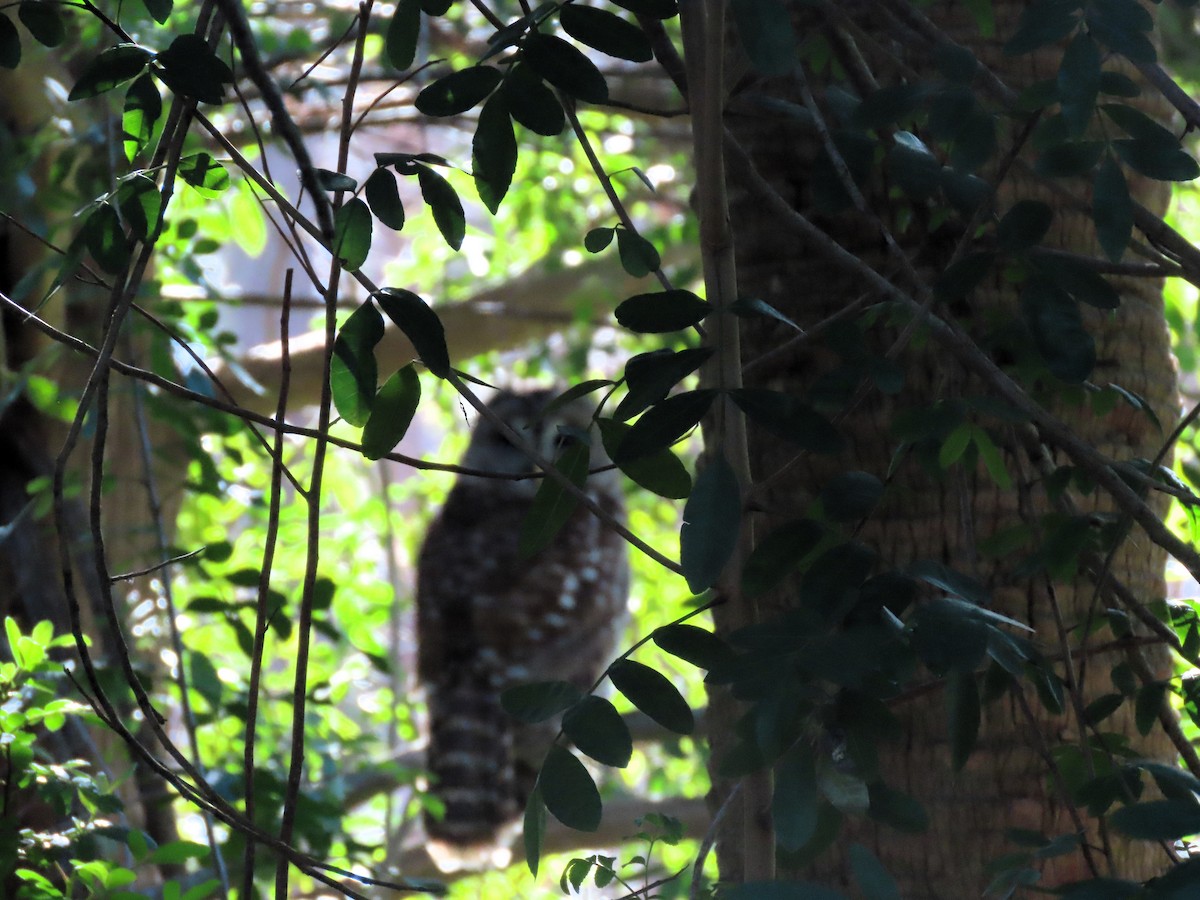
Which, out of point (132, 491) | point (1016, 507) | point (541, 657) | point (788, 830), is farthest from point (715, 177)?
point (541, 657)

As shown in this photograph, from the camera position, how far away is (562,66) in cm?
Result: 57

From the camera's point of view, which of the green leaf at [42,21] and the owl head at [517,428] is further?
the owl head at [517,428]

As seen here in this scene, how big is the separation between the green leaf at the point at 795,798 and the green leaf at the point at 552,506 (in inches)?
8.1

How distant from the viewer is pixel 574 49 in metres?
0.57

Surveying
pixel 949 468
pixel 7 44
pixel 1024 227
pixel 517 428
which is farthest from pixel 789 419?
pixel 517 428

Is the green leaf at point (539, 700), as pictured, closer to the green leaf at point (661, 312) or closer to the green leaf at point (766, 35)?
the green leaf at point (661, 312)

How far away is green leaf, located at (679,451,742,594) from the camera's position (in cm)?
49

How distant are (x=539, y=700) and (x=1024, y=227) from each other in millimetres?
353

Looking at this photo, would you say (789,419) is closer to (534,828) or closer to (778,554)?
(778,554)

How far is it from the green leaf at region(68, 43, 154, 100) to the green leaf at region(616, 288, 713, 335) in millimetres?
299

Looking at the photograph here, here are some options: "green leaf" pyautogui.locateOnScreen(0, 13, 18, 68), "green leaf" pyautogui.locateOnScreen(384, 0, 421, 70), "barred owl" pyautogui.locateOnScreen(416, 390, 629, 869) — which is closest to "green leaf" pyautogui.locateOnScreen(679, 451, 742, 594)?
"green leaf" pyautogui.locateOnScreen(384, 0, 421, 70)

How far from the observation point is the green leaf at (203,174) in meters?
0.64

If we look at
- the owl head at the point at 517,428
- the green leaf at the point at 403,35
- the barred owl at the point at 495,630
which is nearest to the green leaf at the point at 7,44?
the green leaf at the point at 403,35

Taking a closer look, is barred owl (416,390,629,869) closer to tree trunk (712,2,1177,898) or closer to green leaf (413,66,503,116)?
tree trunk (712,2,1177,898)
